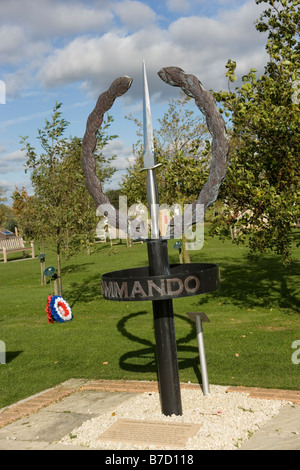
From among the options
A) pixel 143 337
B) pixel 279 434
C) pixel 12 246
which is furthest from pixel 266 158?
pixel 12 246

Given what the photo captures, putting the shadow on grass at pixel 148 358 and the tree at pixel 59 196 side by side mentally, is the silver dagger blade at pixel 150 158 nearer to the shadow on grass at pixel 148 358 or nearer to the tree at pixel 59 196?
the shadow on grass at pixel 148 358

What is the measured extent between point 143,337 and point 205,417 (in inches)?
197

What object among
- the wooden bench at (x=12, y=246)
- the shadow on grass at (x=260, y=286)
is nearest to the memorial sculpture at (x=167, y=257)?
the shadow on grass at (x=260, y=286)

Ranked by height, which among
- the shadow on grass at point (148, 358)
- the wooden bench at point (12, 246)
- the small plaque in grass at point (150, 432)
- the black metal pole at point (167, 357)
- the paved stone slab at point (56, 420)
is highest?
the wooden bench at point (12, 246)

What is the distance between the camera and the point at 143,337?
1116cm

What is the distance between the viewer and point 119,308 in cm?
1496

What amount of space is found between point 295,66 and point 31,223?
994cm

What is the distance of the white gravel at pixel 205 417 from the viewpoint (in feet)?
18.2

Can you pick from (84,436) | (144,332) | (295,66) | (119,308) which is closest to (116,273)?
(84,436)

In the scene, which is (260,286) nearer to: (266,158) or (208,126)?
(266,158)

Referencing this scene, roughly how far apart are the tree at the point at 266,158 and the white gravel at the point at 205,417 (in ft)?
12.5

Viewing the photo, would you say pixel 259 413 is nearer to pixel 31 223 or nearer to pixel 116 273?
pixel 116 273

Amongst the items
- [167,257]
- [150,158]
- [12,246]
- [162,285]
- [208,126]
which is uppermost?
[208,126]

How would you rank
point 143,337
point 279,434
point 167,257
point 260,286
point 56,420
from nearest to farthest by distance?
point 279,434 < point 167,257 < point 56,420 < point 143,337 < point 260,286
